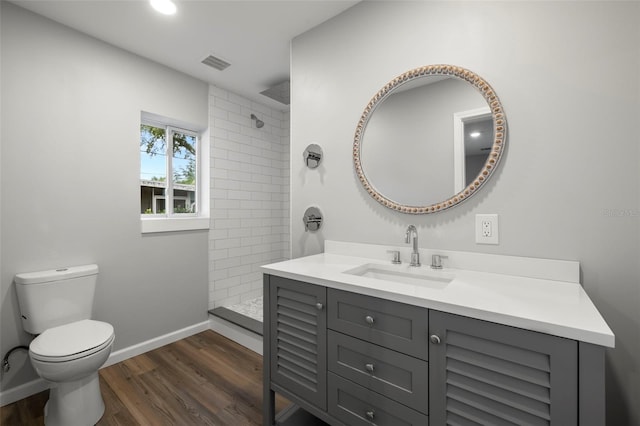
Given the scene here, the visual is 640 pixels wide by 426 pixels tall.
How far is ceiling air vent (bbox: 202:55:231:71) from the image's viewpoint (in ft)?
7.80

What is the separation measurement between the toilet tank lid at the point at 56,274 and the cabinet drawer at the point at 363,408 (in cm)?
187

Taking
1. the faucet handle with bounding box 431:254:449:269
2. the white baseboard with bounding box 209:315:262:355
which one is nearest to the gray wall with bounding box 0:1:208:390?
the white baseboard with bounding box 209:315:262:355

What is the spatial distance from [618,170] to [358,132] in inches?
46.9

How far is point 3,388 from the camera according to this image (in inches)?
68.8

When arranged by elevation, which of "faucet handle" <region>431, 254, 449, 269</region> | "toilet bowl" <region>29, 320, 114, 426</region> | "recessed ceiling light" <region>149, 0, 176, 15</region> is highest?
"recessed ceiling light" <region>149, 0, 176, 15</region>

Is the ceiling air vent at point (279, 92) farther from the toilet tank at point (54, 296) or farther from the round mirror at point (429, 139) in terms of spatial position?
the toilet tank at point (54, 296)

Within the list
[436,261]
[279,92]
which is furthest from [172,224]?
[436,261]

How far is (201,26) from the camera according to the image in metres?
1.98

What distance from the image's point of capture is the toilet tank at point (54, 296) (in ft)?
5.73

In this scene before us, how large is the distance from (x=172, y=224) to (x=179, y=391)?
1.36 meters

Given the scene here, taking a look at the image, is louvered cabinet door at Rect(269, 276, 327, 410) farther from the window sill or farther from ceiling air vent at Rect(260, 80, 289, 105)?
ceiling air vent at Rect(260, 80, 289, 105)

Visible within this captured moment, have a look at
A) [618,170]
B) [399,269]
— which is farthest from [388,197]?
[618,170]

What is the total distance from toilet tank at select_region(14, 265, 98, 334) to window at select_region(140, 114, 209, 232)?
585mm

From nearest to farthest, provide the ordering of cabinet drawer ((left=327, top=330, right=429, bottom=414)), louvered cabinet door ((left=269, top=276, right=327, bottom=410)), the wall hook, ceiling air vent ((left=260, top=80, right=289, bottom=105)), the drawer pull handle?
cabinet drawer ((left=327, top=330, right=429, bottom=414)) < the drawer pull handle < louvered cabinet door ((left=269, top=276, right=327, bottom=410)) < the wall hook < ceiling air vent ((left=260, top=80, right=289, bottom=105))
